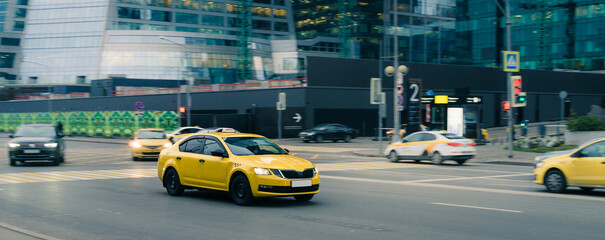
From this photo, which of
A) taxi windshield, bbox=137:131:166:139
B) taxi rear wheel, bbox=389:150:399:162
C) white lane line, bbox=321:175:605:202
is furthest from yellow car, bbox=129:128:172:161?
white lane line, bbox=321:175:605:202

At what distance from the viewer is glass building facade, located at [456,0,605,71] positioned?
9800cm

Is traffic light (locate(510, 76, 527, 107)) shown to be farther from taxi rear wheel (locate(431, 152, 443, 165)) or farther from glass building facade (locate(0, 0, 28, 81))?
glass building facade (locate(0, 0, 28, 81))

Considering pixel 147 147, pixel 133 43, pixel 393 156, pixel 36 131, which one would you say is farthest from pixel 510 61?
pixel 133 43

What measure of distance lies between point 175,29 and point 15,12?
40927 mm

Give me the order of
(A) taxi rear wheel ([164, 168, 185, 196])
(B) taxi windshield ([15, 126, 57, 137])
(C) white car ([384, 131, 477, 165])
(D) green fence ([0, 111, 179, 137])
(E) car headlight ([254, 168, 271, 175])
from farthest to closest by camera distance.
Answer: (D) green fence ([0, 111, 179, 137]) < (C) white car ([384, 131, 477, 165]) < (B) taxi windshield ([15, 126, 57, 137]) < (A) taxi rear wheel ([164, 168, 185, 196]) < (E) car headlight ([254, 168, 271, 175])

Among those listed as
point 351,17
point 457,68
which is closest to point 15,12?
point 351,17

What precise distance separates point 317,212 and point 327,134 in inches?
1432

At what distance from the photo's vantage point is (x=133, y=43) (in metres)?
103

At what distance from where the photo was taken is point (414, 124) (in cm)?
3884

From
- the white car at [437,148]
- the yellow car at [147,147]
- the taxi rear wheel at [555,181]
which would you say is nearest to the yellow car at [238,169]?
the taxi rear wheel at [555,181]

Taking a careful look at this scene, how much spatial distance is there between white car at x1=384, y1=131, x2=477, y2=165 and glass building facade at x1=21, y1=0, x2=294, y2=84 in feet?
246

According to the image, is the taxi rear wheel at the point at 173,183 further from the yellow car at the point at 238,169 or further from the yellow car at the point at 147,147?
the yellow car at the point at 147,147

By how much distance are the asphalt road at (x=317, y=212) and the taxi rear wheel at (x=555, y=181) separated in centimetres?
34

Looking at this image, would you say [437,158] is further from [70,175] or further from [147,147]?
[70,175]
